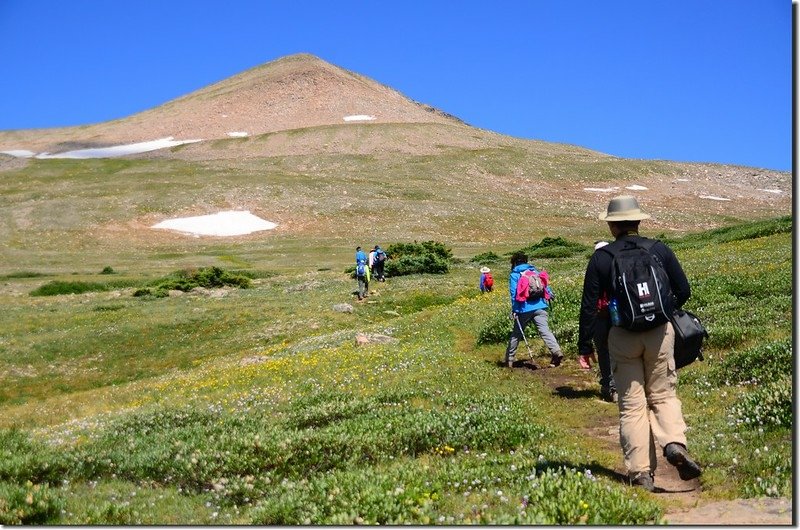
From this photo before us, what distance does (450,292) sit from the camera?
1433 inches

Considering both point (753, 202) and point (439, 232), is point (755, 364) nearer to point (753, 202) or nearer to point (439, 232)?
point (439, 232)

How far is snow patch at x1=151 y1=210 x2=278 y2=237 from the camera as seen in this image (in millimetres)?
81688

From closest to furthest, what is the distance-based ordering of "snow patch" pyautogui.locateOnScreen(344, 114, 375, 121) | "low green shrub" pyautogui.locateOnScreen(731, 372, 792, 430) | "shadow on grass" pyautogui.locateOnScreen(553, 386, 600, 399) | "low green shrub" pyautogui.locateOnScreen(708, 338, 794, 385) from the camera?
1. "low green shrub" pyautogui.locateOnScreen(731, 372, 792, 430)
2. "low green shrub" pyautogui.locateOnScreen(708, 338, 794, 385)
3. "shadow on grass" pyautogui.locateOnScreen(553, 386, 600, 399)
4. "snow patch" pyautogui.locateOnScreen(344, 114, 375, 121)

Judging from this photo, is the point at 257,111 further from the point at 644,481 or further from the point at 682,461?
the point at 644,481

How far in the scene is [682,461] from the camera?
8.06 m

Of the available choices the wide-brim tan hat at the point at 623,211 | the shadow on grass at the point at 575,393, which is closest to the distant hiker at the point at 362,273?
the shadow on grass at the point at 575,393

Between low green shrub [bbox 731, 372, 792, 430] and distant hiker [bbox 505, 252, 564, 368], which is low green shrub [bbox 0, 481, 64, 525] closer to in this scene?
low green shrub [bbox 731, 372, 792, 430]

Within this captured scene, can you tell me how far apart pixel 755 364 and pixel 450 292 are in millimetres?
24522

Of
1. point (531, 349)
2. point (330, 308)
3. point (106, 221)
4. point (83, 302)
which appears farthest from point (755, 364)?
point (106, 221)

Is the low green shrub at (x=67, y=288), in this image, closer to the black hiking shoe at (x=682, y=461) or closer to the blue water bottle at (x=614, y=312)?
the blue water bottle at (x=614, y=312)

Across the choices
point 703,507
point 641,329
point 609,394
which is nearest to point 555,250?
point 609,394

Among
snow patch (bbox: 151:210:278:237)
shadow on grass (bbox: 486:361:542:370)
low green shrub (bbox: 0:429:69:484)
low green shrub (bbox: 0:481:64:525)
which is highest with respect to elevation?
snow patch (bbox: 151:210:278:237)

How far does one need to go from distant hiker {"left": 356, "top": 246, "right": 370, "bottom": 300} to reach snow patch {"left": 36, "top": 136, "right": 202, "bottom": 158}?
113 metres

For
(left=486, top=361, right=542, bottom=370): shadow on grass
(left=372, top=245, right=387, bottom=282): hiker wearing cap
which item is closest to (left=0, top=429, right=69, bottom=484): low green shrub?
(left=486, top=361, right=542, bottom=370): shadow on grass
